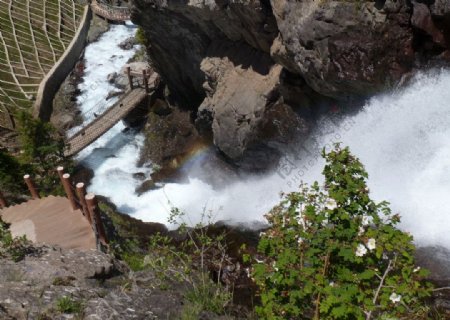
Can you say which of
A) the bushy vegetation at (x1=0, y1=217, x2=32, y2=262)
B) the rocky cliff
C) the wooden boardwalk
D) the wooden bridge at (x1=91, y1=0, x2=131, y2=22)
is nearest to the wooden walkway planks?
the rocky cliff

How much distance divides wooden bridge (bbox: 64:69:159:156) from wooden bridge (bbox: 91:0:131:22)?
10035 millimetres

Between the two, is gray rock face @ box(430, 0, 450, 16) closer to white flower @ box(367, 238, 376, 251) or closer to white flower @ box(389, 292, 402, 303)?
white flower @ box(367, 238, 376, 251)

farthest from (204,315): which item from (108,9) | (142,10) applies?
(108,9)

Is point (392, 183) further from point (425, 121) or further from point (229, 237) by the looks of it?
point (229, 237)

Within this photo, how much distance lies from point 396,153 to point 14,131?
20.7m

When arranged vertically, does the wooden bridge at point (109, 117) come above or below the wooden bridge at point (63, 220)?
below

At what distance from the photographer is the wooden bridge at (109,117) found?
2153 centimetres

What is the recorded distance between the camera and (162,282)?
27.1 ft

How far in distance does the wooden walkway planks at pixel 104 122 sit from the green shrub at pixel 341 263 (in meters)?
17.8

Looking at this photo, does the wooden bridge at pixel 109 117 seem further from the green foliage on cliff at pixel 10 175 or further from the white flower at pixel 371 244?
the white flower at pixel 371 244

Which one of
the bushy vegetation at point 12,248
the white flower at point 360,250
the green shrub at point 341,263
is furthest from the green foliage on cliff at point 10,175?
the white flower at point 360,250

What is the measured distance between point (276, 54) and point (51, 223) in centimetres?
999

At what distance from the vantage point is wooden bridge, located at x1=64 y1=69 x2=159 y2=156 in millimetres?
21531

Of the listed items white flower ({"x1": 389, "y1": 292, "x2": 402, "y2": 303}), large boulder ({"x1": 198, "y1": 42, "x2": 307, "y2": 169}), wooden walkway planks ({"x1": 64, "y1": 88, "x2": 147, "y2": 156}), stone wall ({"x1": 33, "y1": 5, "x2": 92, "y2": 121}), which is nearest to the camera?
white flower ({"x1": 389, "y1": 292, "x2": 402, "y2": 303})
